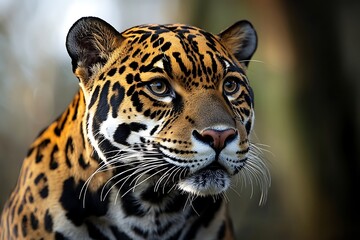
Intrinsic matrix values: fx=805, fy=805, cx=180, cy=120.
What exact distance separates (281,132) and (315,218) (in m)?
1.61

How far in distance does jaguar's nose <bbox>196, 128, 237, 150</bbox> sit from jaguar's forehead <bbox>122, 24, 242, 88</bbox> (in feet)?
1.32

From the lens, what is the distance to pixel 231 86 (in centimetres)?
521

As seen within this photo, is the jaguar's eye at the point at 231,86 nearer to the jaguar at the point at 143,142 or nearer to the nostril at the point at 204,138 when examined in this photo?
the jaguar at the point at 143,142

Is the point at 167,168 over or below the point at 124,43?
below

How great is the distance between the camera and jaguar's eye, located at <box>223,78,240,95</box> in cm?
518

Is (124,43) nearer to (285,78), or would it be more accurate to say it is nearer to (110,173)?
(110,173)

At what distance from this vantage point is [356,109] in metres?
12.8

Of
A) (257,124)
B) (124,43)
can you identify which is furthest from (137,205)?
(257,124)

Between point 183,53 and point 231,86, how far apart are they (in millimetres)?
409

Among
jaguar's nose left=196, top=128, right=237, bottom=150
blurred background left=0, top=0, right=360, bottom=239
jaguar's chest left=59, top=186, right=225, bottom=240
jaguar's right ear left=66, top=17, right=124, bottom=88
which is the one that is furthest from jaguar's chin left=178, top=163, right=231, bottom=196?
blurred background left=0, top=0, right=360, bottom=239

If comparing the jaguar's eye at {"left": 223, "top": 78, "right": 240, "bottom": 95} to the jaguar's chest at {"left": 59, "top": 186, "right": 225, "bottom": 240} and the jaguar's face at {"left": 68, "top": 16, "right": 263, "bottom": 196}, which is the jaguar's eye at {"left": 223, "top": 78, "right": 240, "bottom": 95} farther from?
the jaguar's chest at {"left": 59, "top": 186, "right": 225, "bottom": 240}

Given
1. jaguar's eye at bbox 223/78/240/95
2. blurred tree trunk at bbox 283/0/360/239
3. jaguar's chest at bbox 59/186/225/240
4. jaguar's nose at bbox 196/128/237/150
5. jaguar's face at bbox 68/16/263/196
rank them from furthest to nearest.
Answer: blurred tree trunk at bbox 283/0/360/239
jaguar's chest at bbox 59/186/225/240
jaguar's eye at bbox 223/78/240/95
jaguar's face at bbox 68/16/263/196
jaguar's nose at bbox 196/128/237/150

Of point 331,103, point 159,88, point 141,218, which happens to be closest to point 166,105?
point 159,88

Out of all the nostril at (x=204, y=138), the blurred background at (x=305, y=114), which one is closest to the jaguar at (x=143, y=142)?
the nostril at (x=204, y=138)
